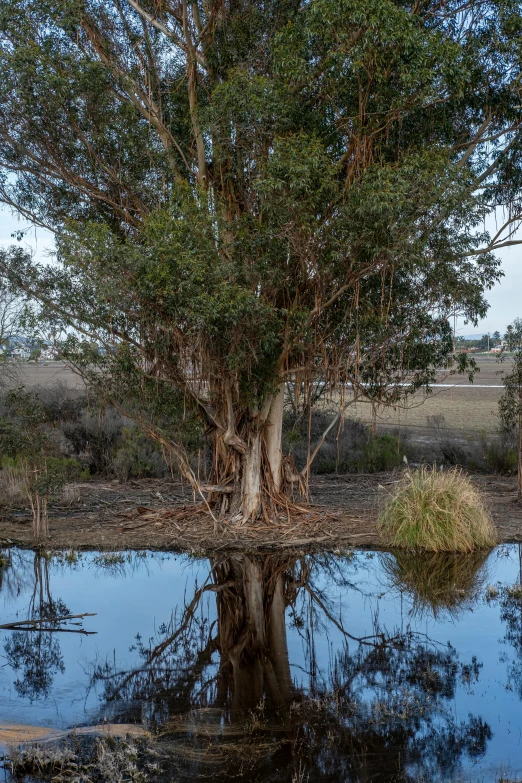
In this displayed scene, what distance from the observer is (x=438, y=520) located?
42.3 ft

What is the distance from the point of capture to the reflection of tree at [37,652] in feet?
24.4

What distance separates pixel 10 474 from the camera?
1662cm

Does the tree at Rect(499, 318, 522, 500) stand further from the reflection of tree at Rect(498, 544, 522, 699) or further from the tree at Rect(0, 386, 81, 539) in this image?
the tree at Rect(0, 386, 81, 539)

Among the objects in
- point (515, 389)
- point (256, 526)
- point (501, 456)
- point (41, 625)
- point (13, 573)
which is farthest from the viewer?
point (501, 456)

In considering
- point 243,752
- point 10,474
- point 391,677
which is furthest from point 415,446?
point 243,752

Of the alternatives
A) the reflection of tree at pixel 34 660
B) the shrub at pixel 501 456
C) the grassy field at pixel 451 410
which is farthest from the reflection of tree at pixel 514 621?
the grassy field at pixel 451 410

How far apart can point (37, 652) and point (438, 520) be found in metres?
6.57

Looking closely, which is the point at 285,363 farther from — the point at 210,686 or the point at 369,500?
the point at 210,686

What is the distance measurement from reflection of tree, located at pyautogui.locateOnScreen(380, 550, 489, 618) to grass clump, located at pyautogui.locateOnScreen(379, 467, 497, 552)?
0.61 ft

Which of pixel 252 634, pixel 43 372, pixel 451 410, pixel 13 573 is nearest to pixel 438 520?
pixel 252 634

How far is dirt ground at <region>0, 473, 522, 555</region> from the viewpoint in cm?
1291

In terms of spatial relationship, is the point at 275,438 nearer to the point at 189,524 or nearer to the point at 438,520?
the point at 189,524

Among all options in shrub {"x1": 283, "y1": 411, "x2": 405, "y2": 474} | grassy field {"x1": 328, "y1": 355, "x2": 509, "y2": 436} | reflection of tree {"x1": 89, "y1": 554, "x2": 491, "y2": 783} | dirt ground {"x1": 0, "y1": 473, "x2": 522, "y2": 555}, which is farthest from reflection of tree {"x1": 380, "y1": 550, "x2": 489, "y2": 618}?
grassy field {"x1": 328, "y1": 355, "x2": 509, "y2": 436}

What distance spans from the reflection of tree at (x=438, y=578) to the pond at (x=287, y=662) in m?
0.03
